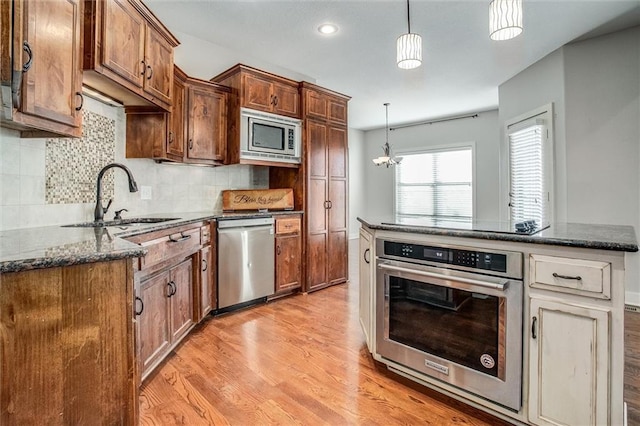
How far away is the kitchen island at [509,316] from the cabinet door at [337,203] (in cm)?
196

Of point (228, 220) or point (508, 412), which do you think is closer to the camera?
point (508, 412)

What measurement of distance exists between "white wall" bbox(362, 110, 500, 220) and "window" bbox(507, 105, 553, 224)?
164 centimetres

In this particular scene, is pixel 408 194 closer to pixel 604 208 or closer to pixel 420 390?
pixel 604 208

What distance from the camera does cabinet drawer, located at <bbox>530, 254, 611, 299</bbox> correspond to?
4.00 feet

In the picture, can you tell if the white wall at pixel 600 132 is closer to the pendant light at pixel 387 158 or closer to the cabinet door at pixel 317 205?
the pendant light at pixel 387 158

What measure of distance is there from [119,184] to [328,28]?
2350 millimetres

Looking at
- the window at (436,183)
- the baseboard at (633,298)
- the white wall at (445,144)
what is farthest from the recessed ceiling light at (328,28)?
the window at (436,183)

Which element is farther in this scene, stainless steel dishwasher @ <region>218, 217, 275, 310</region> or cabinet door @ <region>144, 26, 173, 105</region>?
stainless steel dishwasher @ <region>218, 217, 275, 310</region>

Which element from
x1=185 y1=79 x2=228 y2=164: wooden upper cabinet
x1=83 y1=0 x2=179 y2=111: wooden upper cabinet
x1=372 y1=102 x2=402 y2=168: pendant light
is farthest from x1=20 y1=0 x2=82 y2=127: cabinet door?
x1=372 y1=102 x2=402 y2=168: pendant light

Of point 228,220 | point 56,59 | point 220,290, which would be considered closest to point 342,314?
point 220,290

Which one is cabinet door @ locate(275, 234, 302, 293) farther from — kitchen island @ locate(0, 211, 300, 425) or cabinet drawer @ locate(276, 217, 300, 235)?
kitchen island @ locate(0, 211, 300, 425)

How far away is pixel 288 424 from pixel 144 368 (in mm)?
894

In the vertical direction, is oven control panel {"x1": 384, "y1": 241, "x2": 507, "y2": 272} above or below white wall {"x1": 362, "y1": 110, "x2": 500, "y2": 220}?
below

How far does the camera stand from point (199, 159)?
3047 mm
